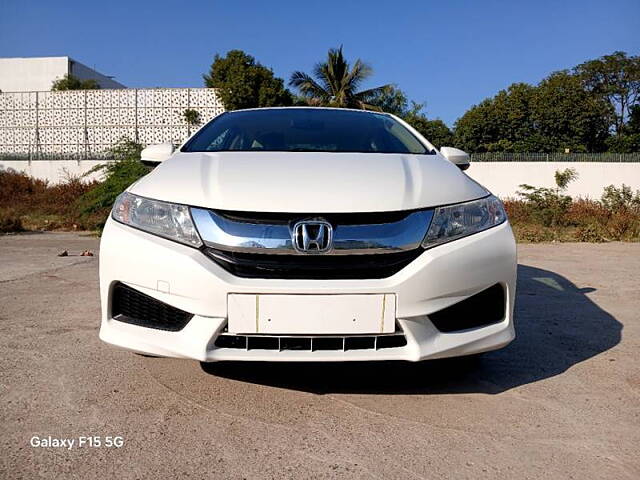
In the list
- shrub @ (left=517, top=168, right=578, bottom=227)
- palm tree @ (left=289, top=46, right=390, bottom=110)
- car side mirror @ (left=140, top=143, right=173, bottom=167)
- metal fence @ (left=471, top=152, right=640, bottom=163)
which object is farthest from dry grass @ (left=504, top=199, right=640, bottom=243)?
palm tree @ (left=289, top=46, right=390, bottom=110)

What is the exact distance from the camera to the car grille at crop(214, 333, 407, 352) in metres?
2.17

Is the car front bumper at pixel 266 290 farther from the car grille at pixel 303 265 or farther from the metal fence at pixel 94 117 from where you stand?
the metal fence at pixel 94 117

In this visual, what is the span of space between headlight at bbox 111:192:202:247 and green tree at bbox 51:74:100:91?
56708mm

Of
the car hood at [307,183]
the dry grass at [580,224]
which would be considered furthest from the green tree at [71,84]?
the car hood at [307,183]

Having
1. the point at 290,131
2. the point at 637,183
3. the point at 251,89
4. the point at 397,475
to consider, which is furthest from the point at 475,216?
the point at 251,89

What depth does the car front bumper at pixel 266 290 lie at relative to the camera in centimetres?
214

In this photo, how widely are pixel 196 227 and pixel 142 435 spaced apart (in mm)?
753

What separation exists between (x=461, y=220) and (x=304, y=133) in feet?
4.35

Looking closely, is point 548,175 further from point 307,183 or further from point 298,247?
point 298,247

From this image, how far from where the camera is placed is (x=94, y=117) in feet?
117

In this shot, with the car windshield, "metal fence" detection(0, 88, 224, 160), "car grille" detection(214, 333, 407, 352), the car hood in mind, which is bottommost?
"car grille" detection(214, 333, 407, 352)

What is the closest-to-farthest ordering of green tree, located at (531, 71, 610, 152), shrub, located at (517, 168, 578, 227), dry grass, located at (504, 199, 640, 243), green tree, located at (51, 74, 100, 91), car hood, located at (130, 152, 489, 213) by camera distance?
car hood, located at (130, 152, 489, 213) < dry grass, located at (504, 199, 640, 243) < shrub, located at (517, 168, 578, 227) < green tree, located at (531, 71, 610, 152) < green tree, located at (51, 74, 100, 91)

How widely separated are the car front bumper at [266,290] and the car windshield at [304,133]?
3.23 feet

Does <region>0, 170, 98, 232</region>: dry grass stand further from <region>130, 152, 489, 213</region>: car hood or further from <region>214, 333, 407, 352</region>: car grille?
Answer: <region>214, 333, 407, 352</region>: car grille
